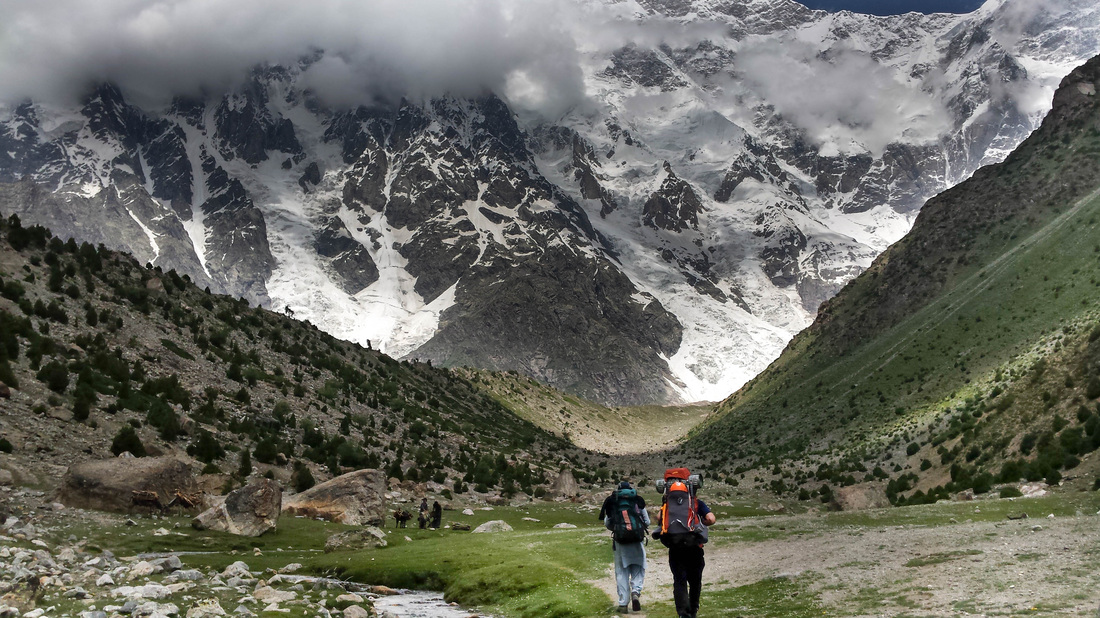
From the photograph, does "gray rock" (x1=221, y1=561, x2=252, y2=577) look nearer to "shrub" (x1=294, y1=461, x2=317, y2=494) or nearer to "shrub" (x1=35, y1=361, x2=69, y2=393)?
"shrub" (x1=35, y1=361, x2=69, y2=393)

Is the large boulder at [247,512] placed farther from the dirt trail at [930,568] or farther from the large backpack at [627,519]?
the large backpack at [627,519]

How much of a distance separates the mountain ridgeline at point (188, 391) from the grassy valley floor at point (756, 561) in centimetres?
731

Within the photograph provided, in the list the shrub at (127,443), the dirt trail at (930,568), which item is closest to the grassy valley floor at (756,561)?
the dirt trail at (930,568)

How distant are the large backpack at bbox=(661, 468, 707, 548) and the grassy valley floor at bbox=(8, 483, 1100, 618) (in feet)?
6.28

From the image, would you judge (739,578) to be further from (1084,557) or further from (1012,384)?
(1012,384)

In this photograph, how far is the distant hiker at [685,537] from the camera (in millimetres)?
15453

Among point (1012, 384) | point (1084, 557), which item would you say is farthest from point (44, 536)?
point (1012, 384)

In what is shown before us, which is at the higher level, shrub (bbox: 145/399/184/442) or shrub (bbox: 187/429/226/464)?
shrub (bbox: 145/399/184/442)

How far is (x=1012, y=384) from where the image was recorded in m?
51.2

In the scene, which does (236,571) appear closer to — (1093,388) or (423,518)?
(423,518)

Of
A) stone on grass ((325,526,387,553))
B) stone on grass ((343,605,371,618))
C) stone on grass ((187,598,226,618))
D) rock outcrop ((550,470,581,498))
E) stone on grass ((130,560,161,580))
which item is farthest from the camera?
rock outcrop ((550,470,581,498))

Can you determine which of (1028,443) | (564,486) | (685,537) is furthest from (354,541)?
(564,486)

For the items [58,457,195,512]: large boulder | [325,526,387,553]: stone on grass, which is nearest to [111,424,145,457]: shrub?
[58,457,195,512]: large boulder

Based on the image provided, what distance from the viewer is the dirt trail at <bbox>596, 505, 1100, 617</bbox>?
541 inches
